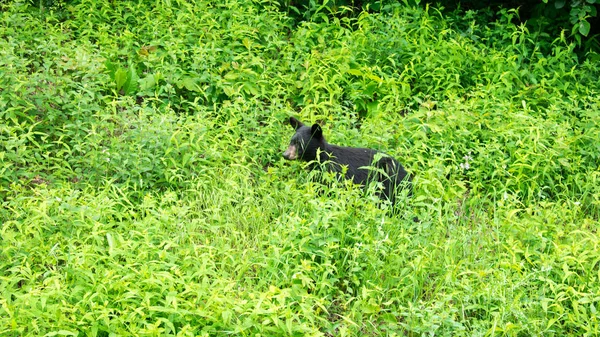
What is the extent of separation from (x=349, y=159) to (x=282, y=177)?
0.67 metres

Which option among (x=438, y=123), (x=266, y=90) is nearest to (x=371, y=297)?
(x=438, y=123)

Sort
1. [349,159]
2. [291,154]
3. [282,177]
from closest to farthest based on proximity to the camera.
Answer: [349,159] < [291,154] < [282,177]

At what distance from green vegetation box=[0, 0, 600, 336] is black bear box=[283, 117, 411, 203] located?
0.64 feet

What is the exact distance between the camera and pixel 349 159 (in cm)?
639

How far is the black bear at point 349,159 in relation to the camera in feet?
20.3

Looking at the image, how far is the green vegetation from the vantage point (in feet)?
15.3

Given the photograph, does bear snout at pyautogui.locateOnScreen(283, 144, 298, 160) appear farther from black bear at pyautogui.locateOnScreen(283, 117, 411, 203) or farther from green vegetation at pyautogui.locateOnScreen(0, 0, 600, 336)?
green vegetation at pyautogui.locateOnScreen(0, 0, 600, 336)

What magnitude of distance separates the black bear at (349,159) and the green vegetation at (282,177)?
7.7 inches

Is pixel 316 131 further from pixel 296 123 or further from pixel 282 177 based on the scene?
pixel 282 177

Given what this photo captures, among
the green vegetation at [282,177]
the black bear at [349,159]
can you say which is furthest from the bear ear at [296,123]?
the green vegetation at [282,177]

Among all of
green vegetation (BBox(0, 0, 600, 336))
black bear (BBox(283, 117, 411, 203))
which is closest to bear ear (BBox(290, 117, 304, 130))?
black bear (BBox(283, 117, 411, 203))

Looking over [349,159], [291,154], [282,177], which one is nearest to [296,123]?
[291,154]

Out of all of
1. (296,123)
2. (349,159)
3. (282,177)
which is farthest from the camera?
(296,123)

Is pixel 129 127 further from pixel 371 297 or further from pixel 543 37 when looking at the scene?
pixel 543 37
